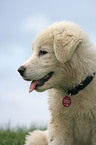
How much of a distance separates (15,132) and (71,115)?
9.55ft

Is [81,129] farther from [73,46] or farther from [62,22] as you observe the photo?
[62,22]

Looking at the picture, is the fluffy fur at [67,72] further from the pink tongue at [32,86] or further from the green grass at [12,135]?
the green grass at [12,135]

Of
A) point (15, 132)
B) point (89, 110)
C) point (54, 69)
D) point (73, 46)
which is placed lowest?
point (15, 132)

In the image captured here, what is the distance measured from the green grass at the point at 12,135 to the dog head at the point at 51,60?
2.01 meters

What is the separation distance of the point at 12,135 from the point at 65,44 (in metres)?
3.18

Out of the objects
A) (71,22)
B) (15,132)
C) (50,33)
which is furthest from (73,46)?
(15,132)

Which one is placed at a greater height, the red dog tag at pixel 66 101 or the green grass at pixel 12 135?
the red dog tag at pixel 66 101

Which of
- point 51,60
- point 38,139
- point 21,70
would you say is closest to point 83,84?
point 51,60

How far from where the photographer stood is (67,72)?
12.0 ft

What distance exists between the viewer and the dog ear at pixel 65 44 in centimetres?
346

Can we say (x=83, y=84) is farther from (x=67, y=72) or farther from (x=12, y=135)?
(x=12, y=135)

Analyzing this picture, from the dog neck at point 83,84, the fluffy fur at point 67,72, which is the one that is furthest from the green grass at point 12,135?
the dog neck at point 83,84

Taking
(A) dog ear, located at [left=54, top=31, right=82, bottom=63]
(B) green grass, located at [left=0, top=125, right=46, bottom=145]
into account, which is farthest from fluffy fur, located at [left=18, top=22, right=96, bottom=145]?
(B) green grass, located at [left=0, top=125, right=46, bottom=145]

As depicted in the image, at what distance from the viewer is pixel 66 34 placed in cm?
365
